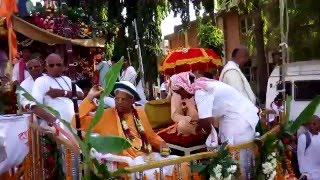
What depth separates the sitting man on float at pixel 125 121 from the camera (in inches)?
226

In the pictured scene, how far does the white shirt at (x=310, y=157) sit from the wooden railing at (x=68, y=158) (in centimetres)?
271

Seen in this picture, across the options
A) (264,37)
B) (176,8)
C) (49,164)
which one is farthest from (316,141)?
(264,37)

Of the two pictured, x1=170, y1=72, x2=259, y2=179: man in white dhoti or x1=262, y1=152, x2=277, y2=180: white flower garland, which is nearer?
x1=170, y1=72, x2=259, y2=179: man in white dhoti

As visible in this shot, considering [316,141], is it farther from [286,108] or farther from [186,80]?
[186,80]

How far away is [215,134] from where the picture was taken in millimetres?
5879

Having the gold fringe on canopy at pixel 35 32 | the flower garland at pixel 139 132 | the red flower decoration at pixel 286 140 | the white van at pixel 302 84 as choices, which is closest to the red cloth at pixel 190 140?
the flower garland at pixel 139 132

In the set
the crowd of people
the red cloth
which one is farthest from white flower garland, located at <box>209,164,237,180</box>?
the red cloth

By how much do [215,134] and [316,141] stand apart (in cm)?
323

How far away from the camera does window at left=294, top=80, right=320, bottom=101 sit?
11.7 m

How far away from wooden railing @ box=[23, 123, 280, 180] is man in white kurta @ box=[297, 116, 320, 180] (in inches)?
107

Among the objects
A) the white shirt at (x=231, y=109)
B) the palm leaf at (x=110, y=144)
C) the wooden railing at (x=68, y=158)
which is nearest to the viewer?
the palm leaf at (x=110, y=144)

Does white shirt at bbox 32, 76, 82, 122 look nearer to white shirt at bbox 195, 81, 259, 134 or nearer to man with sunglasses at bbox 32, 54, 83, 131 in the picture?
man with sunglasses at bbox 32, 54, 83, 131

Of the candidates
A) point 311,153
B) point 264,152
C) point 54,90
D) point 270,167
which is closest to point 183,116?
point 264,152

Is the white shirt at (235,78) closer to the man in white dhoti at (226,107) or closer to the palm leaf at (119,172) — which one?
the man in white dhoti at (226,107)
